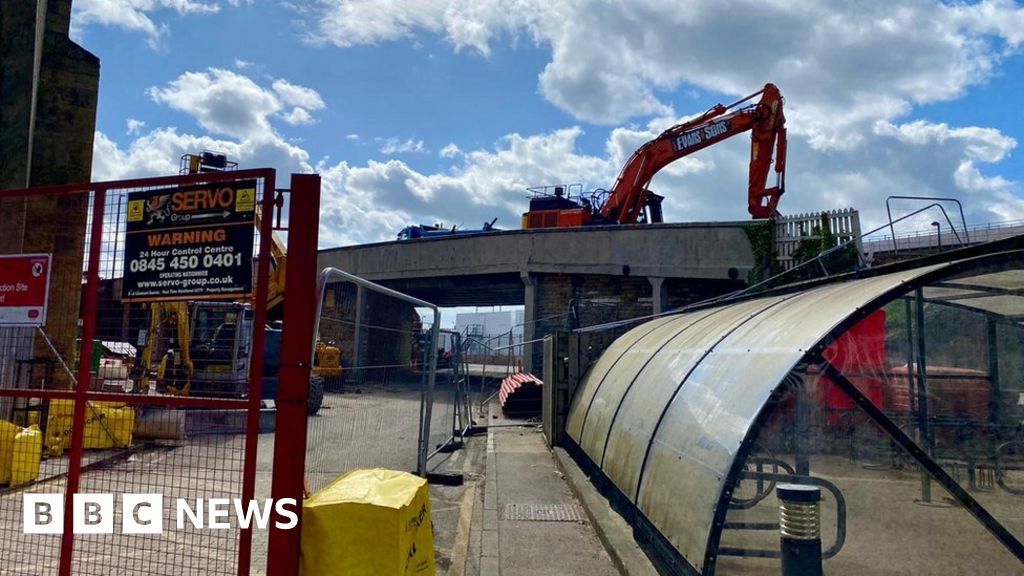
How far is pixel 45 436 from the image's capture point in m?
9.48

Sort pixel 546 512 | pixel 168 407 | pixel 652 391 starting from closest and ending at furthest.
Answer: pixel 168 407 → pixel 652 391 → pixel 546 512

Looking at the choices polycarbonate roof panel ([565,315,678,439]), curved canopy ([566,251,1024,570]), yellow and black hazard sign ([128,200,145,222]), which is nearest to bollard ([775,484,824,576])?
curved canopy ([566,251,1024,570])

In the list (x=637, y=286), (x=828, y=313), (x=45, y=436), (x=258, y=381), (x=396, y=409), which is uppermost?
(x=637, y=286)

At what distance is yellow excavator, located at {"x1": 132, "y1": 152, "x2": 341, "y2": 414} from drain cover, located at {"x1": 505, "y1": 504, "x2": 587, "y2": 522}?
2543 mm

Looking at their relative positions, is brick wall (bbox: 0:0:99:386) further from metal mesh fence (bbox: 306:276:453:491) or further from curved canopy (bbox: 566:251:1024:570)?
curved canopy (bbox: 566:251:1024:570)

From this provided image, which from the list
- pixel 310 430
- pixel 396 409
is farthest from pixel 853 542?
pixel 396 409

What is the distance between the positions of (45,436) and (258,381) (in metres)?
7.87

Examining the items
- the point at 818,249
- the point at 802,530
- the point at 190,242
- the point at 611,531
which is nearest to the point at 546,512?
the point at 611,531

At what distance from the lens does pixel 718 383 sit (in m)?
5.25

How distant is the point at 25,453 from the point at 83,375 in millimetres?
4971

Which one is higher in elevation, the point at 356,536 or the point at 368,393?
A: the point at 368,393

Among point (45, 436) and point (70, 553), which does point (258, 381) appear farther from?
point (45, 436)

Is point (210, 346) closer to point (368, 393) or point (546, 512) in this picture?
point (368, 393)

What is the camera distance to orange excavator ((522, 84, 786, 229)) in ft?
80.6
